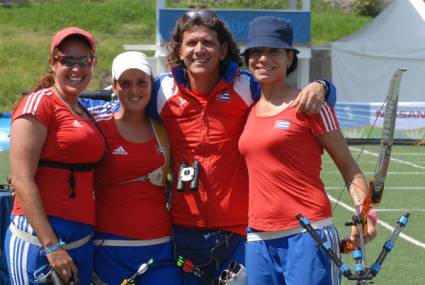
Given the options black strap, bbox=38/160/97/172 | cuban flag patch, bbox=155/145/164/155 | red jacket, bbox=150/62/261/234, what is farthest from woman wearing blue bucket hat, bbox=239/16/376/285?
black strap, bbox=38/160/97/172

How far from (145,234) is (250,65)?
1.05 metres

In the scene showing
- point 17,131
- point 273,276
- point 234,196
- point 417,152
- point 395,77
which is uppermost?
point 395,77

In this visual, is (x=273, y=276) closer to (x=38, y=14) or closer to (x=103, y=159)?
(x=103, y=159)

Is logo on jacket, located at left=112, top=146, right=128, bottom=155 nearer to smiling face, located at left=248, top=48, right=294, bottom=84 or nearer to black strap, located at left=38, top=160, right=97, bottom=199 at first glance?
black strap, located at left=38, top=160, right=97, bottom=199

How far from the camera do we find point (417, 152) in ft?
65.5

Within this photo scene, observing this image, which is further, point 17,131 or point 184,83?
point 184,83

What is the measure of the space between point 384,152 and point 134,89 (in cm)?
142

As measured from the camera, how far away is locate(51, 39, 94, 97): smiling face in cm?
436

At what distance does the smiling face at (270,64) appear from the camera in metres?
4.34

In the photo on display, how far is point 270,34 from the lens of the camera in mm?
4328

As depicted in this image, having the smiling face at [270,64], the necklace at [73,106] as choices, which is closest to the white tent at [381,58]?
the smiling face at [270,64]

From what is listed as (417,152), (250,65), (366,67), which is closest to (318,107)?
(250,65)

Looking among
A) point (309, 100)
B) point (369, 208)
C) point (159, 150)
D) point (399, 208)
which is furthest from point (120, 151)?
point (399, 208)

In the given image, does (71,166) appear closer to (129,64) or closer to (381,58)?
(129,64)
